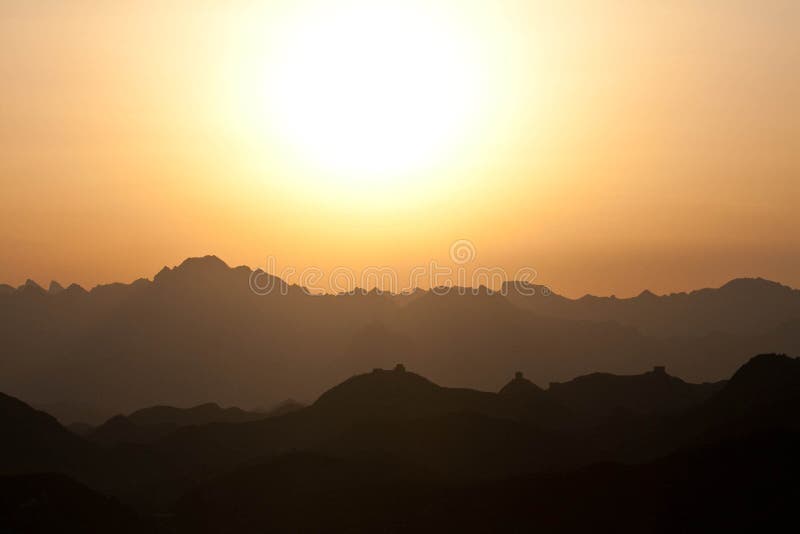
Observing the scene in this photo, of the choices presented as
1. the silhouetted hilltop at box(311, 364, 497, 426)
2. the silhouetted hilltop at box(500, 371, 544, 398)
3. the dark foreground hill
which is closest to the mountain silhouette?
the dark foreground hill

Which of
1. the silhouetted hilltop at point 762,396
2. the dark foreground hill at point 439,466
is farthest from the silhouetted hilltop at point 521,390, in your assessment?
the silhouetted hilltop at point 762,396

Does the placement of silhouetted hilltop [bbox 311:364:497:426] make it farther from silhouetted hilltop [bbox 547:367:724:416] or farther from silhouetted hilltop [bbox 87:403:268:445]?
silhouetted hilltop [bbox 87:403:268:445]

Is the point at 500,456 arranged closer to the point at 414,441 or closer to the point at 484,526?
the point at 414,441

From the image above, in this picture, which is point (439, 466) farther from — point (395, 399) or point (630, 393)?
point (630, 393)

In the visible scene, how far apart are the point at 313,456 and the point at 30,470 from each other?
40.7 meters

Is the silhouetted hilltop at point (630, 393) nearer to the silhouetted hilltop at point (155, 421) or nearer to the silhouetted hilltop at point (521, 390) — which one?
the silhouetted hilltop at point (521, 390)

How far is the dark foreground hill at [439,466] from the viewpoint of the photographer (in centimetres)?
6288

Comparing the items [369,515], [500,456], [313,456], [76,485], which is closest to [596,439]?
[500,456]

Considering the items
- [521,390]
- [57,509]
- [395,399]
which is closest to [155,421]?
[395,399]

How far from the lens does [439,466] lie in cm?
9356

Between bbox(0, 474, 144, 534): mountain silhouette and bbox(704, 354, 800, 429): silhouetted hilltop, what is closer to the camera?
bbox(0, 474, 144, 534): mountain silhouette

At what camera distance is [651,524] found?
2349 inches

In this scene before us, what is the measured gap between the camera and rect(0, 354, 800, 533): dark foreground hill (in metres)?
62.9

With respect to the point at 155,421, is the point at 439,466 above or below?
below
